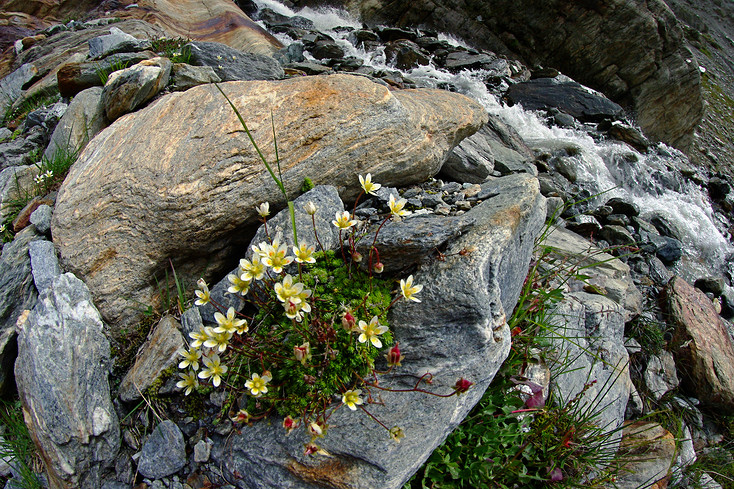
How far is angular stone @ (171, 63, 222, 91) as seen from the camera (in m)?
5.22

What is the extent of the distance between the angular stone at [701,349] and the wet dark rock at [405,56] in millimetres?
10388

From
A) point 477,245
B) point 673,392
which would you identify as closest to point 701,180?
point 673,392

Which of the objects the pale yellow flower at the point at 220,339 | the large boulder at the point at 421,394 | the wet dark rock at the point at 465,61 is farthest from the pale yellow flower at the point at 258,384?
the wet dark rock at the point at 465,61

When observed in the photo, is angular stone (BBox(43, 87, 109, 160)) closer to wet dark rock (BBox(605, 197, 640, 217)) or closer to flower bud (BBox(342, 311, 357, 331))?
flower bud (BBox(342, 311, 357, 331))

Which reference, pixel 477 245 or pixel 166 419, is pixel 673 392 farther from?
pixel 166 419

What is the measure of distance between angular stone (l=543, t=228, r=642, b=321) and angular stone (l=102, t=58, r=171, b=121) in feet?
16.6

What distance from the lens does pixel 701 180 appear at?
1295 centimetres

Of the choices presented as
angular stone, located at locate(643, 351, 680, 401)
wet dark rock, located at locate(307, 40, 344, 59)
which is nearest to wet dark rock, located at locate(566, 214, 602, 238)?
angular stone, located at locate(643, 351, 680, 401)

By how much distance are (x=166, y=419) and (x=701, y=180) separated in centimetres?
1625

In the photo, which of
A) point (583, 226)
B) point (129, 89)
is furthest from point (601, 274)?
point (129, 89)

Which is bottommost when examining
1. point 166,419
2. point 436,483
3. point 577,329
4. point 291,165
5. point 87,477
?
point 87,477

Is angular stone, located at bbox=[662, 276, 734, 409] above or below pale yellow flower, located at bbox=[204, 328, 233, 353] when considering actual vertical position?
below

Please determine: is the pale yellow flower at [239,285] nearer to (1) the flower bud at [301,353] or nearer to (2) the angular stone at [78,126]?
(1) the flower bud at [301,353]

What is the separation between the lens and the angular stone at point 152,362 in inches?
113
